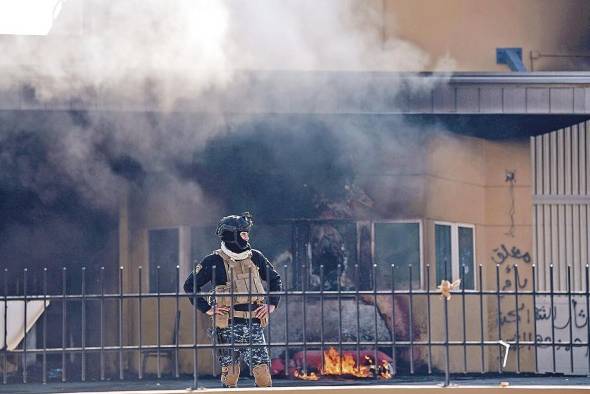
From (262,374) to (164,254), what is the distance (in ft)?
20.3

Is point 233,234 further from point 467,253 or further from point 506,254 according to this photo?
point 506,254

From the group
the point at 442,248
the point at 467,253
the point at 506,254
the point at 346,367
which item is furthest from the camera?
the point at 506,254

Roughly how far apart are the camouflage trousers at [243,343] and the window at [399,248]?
5.64 metres

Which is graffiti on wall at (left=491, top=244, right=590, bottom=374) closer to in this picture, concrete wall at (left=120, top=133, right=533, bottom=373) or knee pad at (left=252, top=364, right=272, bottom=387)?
concrete wall at (left=120, top=133, right=533, bottom=373)

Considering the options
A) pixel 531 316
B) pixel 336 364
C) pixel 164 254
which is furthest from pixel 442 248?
pixel 164 254

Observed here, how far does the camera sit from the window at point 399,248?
15047 mm

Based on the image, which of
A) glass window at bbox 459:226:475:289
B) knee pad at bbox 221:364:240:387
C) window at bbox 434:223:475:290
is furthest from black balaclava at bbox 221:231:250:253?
→ glass window at bbox 459:226:475:289

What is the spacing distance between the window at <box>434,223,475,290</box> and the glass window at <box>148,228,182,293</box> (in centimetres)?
305

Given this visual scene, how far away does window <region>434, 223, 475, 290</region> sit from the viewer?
1542 cm

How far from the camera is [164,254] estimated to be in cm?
1530

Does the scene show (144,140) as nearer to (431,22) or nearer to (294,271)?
(294,271)

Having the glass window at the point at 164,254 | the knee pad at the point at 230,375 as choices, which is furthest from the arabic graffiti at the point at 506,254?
the knee pad at the point at 230,375

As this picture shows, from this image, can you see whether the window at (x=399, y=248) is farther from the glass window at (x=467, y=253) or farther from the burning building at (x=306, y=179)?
the glass window at (x=467, y=253)

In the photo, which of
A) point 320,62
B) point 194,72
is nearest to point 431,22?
point 320,62
